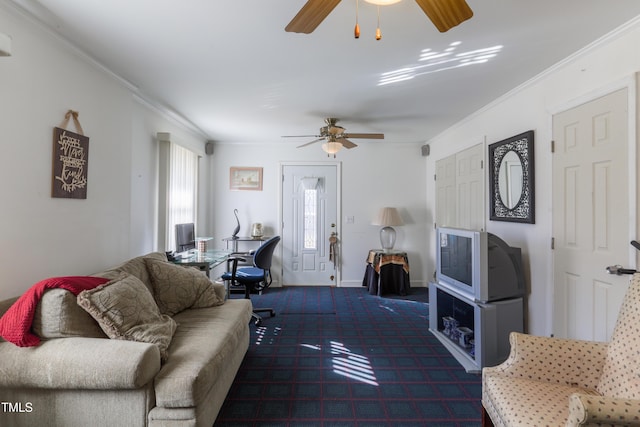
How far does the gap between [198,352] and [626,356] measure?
83.1 inches

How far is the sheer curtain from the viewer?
3496 millimetres

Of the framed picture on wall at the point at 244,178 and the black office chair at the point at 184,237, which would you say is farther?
the framed picture on wall at the point at 244,178

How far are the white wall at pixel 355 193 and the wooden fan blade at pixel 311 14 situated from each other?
365 centimetres

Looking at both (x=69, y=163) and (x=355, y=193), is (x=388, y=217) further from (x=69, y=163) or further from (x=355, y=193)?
(x=69, y=163)

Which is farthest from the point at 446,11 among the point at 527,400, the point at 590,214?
the point at 590,214

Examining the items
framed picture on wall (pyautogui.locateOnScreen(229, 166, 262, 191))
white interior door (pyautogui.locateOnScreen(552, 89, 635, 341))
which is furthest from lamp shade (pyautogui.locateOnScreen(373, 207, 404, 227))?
white interior door (pyautogui.locateOnScreen(552, 89, 635, 341))

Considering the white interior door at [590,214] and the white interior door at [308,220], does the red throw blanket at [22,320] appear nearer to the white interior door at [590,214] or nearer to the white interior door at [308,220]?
the white interior door at [590,214]

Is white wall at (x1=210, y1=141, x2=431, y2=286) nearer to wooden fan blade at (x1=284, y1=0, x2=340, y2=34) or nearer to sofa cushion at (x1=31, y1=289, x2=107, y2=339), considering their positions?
sofa cushion at (x1=31, y1=289, x2=107, y2=339)

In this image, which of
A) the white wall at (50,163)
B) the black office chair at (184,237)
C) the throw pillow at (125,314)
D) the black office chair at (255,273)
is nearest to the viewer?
the throw pillow at (125,314)

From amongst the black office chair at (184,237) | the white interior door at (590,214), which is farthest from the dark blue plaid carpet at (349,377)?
the black office chair at (184,237)

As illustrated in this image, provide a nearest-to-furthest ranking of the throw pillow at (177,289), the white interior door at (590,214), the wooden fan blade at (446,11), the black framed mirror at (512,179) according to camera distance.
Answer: the wooden fan blade at (446,11)
the white interior door at (590,214)
the throw pillow at (177,289)
the black framed mirror at (512,179)

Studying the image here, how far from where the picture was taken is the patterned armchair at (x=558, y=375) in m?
1.30

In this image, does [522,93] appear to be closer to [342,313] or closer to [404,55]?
[404,55]

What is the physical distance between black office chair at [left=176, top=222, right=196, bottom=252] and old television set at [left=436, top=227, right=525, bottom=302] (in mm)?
2811
